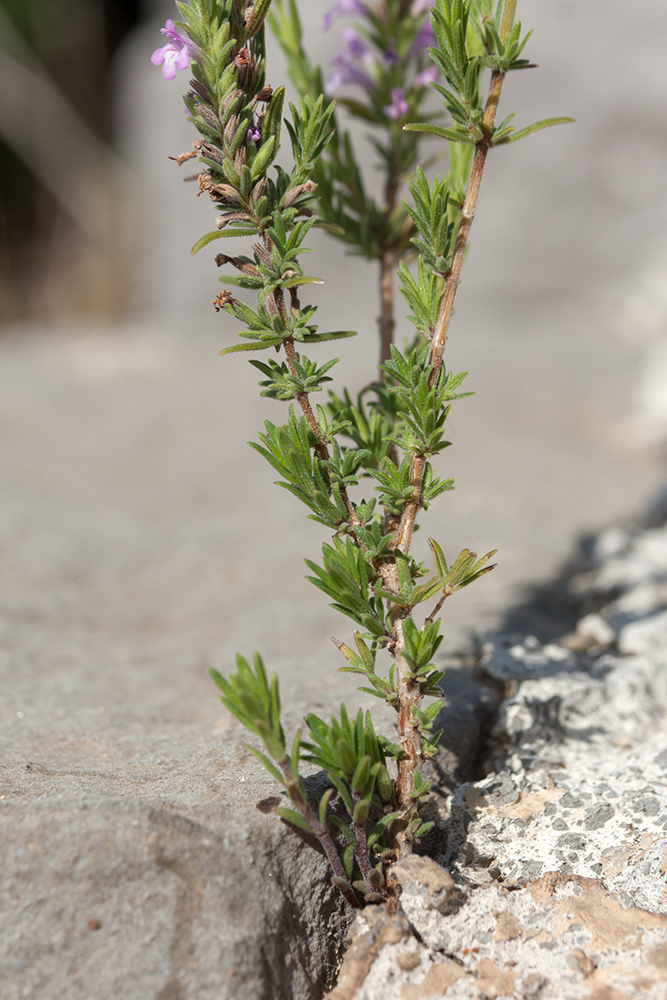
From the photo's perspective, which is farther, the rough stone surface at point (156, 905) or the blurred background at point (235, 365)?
the blurred background at point (235, 365)

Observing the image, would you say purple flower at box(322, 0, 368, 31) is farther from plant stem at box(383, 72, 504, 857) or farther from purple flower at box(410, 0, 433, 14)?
plant stem at box(383, 72, 504, 857)

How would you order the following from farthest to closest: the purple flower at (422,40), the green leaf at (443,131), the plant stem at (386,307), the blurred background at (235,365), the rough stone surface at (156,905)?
1. the blurred background at (235,365)
2. the purple flower at (422,40)
3. the plant stem at (386,307)
4. the green leaf at (443,131)
5. the rough stone surface at (156,905)

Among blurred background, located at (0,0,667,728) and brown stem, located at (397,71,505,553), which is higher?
blurred background, located at (0,0,667,728)

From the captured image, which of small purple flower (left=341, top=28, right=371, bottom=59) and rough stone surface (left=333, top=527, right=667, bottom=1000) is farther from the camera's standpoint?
small purple flower (left=341, top=28, right=371, bottom=59)

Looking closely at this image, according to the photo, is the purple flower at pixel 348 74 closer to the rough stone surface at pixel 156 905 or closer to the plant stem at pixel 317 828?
the plant stem at pixel 317 828

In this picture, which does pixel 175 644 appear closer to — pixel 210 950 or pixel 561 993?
pixel 210 950

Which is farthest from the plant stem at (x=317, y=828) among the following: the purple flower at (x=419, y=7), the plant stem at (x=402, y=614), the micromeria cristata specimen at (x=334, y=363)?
the purple flower at (x=419, y=7)

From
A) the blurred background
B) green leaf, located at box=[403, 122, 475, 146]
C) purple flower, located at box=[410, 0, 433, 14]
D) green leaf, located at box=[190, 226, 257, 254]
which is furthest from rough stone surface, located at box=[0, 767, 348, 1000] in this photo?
purple flower, located at box=[410, 0, 433, 14]

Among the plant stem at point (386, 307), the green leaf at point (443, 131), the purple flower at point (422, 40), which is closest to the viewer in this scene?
the green leaf at point (443, 131)
